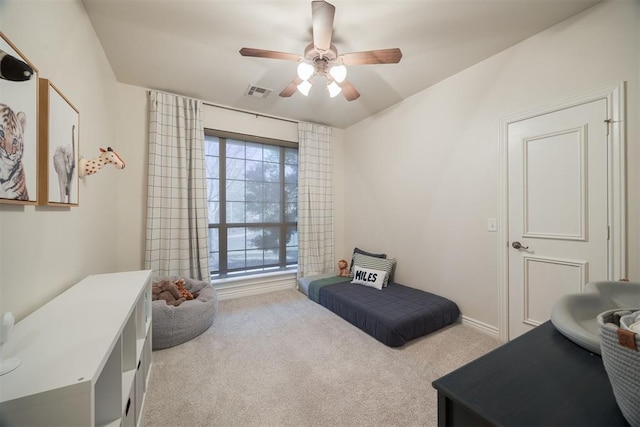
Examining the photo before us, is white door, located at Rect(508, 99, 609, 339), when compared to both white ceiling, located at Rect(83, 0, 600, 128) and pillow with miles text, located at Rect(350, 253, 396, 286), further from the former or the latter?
pillow with miles text, located at Rect(350, 253, 396, 286)

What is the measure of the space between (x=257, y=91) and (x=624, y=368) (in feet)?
10.5

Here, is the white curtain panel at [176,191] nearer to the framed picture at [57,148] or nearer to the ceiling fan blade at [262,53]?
the framed picture at [57,148]

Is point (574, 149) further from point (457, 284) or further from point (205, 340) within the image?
point (205, 340)

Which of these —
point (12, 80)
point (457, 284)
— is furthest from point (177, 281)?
point (457, 284)

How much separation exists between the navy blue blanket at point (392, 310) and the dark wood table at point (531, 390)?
1425mm

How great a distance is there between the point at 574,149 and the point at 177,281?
369cm

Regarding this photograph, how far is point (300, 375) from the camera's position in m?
1.72

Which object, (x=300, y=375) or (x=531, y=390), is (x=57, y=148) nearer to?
(x=300, y=375)

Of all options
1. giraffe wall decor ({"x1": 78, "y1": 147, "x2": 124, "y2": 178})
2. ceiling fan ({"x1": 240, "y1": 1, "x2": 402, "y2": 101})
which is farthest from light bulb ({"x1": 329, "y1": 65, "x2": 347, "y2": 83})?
giraffe wall decor ({"x1": 78, "y1": 147, "x2": 124, "y2": 178})

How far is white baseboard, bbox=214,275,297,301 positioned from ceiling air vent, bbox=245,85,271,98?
2.44m

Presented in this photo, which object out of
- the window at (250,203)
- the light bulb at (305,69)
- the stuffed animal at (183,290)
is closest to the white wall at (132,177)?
the stuffed animal at (183,290)

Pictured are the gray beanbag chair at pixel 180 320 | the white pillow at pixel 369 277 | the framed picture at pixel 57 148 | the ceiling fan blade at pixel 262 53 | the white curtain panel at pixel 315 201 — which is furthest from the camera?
the white curtain panel at pixel 315 201

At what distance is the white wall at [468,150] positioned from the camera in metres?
1.59

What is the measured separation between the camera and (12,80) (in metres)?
0.91
